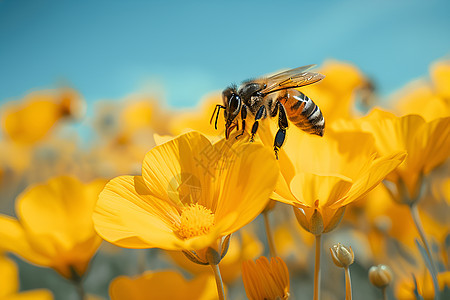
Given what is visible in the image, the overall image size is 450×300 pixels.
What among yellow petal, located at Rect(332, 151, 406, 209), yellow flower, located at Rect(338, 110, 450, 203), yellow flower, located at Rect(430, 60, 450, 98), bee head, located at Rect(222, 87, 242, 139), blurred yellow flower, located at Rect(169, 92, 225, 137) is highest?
bee head, located at Rect(222, 87, 242, 139)

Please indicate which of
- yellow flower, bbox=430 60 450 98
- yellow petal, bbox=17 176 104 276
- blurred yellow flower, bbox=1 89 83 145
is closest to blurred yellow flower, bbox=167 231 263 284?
yellow petal, bbox=17 176 104 276

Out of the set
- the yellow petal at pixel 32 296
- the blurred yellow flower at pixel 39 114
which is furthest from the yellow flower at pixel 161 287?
the blurred yellow flower at pixel 39 114

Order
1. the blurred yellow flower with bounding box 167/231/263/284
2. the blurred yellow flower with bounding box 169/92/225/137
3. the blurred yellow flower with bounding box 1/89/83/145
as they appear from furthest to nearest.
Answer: the blurred yellow flower with bounding box 1/89/83/145, the blurred yellow flower with bounding box 169/92/225/137, the blurred yellow flower with bounding box 167/231/263/284

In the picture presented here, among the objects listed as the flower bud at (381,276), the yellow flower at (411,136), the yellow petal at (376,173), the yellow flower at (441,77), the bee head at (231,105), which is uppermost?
the bee head at (231,105)

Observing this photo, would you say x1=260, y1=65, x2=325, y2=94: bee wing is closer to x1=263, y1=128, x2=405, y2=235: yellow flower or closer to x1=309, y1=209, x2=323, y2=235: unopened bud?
x1=263, y1=128, x2=405, y2=235: yellow flower

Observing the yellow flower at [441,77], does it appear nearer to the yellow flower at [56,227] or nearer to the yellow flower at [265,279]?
the yellow flower at [265,279]

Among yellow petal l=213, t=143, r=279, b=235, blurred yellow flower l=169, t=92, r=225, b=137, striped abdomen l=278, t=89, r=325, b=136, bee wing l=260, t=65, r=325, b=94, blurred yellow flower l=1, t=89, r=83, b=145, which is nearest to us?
yellow petal l=213, t=143, r=279, b=235

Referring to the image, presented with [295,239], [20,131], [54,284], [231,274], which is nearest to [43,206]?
[231,274]

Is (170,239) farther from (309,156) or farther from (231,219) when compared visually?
(309,156)
